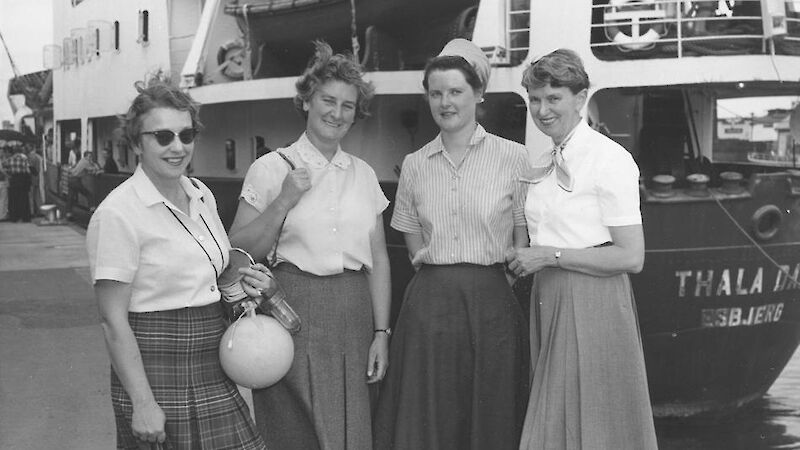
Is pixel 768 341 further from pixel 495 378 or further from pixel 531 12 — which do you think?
pixel 495 378

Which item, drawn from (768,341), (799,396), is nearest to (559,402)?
(768,341)

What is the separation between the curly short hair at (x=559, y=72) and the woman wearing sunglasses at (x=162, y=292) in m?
1.22

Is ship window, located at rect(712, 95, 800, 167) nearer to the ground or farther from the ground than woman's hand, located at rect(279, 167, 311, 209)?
farther from the ground

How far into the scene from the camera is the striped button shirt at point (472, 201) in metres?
3.80

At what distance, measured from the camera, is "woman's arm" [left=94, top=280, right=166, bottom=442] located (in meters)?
2.96

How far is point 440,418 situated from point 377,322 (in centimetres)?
46

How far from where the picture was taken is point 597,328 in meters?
3.45

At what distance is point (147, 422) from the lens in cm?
298

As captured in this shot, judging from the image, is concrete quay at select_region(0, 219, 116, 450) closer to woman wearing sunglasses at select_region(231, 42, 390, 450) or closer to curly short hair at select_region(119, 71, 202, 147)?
woman wearing sunglasses at select_region(231, 42, 390, 450)

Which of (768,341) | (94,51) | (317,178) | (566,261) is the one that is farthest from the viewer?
(94,51)

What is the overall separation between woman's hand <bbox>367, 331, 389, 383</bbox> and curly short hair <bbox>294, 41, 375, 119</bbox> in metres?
0.94

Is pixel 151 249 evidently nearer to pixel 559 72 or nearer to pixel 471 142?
pixel 471 142

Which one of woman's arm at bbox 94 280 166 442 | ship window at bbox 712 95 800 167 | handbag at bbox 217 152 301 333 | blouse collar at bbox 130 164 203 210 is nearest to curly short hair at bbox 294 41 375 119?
handbag at bbox 217 152 301 333

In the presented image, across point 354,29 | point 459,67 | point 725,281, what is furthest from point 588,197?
point 354,29
